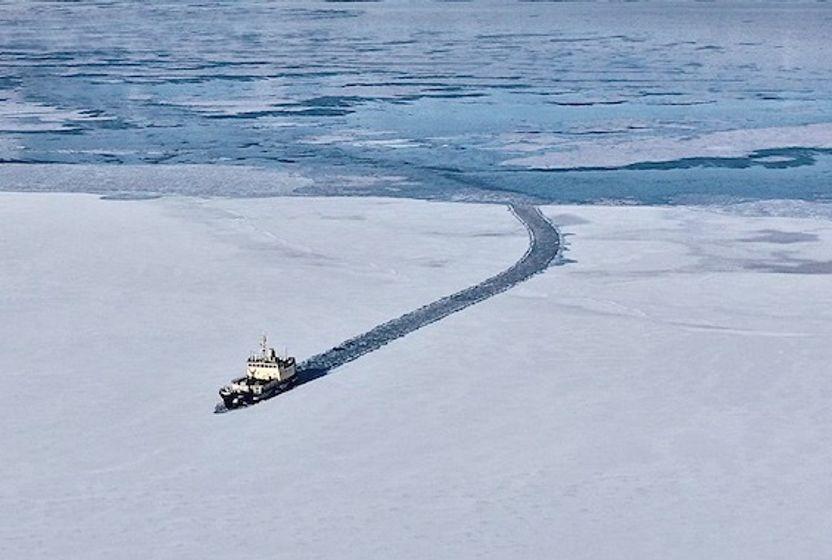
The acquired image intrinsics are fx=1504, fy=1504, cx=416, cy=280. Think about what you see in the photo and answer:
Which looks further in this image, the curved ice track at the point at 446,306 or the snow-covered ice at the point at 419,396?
the curved ice track at the point at 446,306

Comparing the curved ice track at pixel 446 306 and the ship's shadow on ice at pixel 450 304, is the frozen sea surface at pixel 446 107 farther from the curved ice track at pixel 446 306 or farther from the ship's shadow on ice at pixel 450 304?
the curved ice track at pixel 446 306

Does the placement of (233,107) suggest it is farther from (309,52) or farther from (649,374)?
(649,374)

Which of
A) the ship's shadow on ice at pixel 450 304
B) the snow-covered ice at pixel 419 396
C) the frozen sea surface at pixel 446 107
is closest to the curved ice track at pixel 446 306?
the ship's shadow on ice at pixel 450 304

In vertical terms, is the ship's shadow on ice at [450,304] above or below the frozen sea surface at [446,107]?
above

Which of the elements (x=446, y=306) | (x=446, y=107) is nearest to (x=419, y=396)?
(x=446, y=306)

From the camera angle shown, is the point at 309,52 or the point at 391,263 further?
the point at 309,52

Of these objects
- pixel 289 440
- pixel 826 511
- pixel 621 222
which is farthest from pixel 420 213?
pixel 826 511
